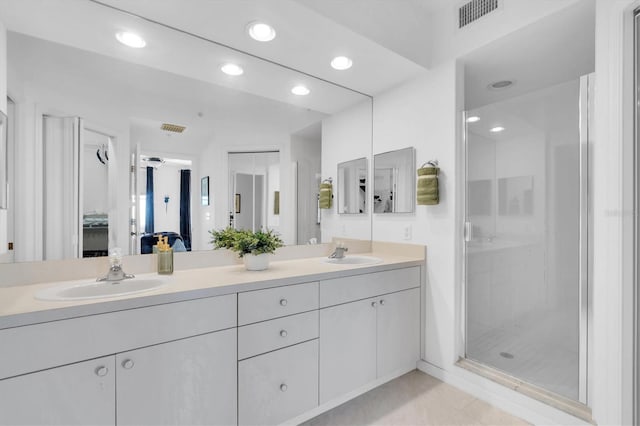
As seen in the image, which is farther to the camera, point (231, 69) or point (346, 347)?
point (231, 69)

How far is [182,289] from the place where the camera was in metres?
1.33

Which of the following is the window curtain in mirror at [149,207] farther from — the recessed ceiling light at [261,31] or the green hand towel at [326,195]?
the green hand towel at [326,195]

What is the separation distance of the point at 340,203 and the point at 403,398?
1.48m

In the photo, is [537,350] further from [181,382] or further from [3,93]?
[3,93]

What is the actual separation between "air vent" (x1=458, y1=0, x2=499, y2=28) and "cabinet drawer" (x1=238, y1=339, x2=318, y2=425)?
2210 mm

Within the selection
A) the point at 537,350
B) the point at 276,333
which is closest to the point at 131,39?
the point at 276,333

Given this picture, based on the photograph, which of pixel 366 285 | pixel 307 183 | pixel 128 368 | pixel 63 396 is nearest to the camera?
pixel 63 396

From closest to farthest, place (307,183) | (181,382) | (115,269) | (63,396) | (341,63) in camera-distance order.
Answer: (63,396) < (181,382) < (115,269) < (341,63) < (307,183)

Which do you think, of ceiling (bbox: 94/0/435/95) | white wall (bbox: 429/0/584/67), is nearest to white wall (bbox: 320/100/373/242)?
ceiling (bbox: 94/0/435/95)

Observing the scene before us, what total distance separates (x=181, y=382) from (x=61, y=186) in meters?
1.14

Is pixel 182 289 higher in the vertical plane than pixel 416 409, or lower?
higher

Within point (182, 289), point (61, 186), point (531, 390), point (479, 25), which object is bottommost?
point (531, 390)

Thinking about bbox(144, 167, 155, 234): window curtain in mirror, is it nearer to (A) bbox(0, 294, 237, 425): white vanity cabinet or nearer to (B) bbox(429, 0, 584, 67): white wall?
(A) bbox(0, 294, 237, 425): white vanity cabinet

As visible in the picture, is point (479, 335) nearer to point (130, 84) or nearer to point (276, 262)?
point (276, 262)
